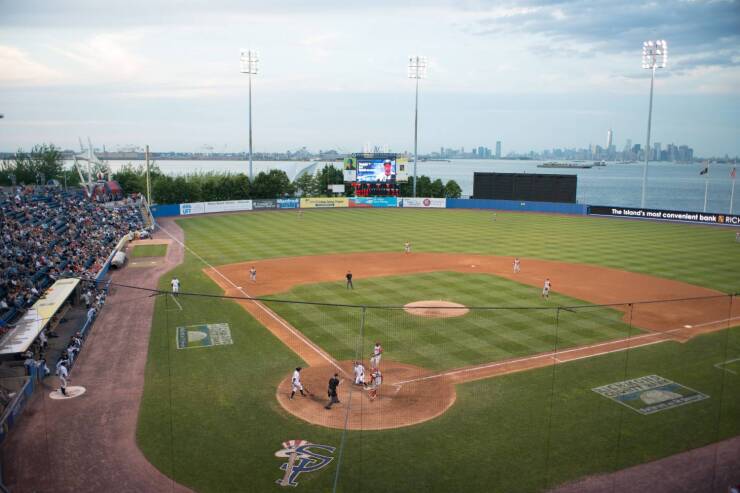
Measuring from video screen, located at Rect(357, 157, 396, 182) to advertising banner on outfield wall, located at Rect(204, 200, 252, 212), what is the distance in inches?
656

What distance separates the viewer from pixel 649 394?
60.3 ft

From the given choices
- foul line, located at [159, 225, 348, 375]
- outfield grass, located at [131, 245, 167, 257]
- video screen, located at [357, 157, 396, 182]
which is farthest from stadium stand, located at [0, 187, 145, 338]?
video screen, located at [357, 157, 396, 182]

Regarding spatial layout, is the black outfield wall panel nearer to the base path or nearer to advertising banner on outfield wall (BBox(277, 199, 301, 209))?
advertising banner on outfield wall (BBox(277, 199, 301, 209))

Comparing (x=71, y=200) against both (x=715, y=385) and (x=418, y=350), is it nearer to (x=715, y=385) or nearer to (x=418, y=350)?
(x=418, y=350)

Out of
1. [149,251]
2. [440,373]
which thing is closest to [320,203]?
[149,251]

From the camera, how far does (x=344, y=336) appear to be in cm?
2392

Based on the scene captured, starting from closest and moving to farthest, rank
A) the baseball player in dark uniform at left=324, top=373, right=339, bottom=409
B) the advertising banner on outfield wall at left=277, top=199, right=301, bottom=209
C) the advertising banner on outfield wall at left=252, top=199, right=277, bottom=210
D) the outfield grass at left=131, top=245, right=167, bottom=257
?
the baseball player in dark uniform at left=324, top=373, right=339, bottom=409, the outfield grass at left=131, top=245, right=167, bottom=257, the advertising banner on outfield wall at left=252, top=199, right=277, bottom=210, the advertising banner on outfield wall at left=277, top=199, right=301, bottom=209

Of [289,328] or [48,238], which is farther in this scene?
[48,238]

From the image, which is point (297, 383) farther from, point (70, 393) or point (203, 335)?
point (203, 335)

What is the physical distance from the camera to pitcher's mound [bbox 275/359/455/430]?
16.7 meters

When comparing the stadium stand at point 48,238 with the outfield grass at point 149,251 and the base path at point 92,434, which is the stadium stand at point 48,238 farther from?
the base path at point 92,434

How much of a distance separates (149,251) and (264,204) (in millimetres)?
35814

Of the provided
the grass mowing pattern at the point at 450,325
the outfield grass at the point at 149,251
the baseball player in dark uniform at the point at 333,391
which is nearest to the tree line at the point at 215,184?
the outfield grass at the point at 149,251

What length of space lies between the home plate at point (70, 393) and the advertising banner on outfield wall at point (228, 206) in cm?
5742
